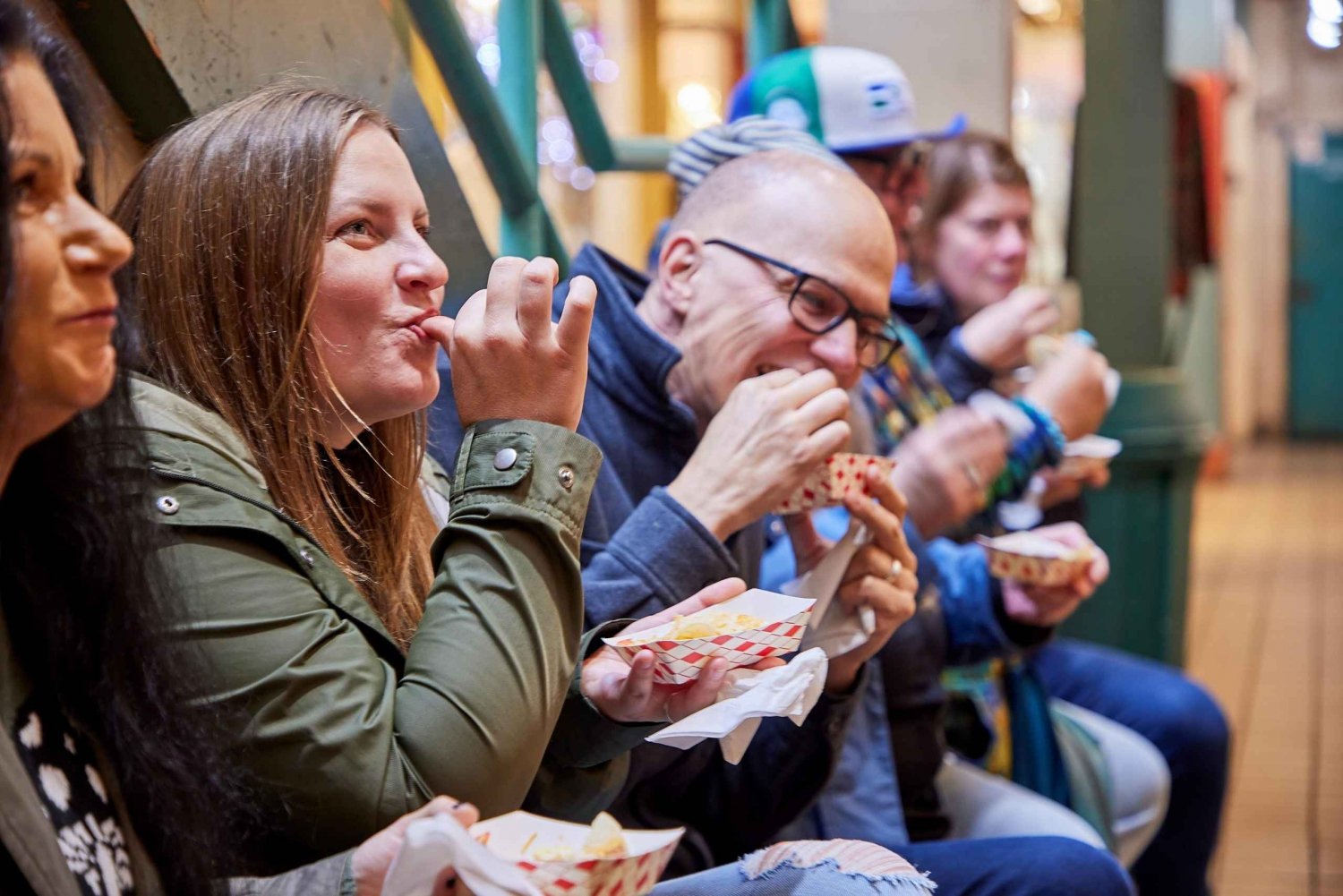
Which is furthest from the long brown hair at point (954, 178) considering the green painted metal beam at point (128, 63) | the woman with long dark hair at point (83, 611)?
the woman with long dark hair at point (83, 611)

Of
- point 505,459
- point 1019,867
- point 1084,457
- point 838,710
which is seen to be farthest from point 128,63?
point 1084,457

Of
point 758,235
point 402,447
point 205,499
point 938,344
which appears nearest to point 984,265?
point 938,344

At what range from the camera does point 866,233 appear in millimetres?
1934

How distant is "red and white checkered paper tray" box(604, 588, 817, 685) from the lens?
51.4 inches

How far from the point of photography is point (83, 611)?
1080 millimetres

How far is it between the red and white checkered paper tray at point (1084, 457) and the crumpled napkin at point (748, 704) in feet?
5.01

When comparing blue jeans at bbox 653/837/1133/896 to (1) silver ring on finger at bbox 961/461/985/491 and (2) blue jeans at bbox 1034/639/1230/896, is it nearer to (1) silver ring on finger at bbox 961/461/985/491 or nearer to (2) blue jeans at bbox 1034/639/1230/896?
(1) silver ring on finger at bbox 961/461/985/491

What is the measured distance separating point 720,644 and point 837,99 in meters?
1.63

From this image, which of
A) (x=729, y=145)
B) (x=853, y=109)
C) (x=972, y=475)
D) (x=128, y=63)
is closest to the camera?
(x=128, y=63)

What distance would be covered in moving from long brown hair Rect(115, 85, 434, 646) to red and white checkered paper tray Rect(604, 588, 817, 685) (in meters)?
0.22

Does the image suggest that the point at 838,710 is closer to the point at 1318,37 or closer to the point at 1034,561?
the point at 1034,561

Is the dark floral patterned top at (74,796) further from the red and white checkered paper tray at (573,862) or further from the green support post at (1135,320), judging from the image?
the green support post at (1135,320)

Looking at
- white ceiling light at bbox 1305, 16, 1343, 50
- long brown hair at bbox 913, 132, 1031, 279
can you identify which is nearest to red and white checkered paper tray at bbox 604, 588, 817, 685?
long brown hair at bbox 913, 132, 1031, 279

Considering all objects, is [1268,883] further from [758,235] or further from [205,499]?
[205,499]
